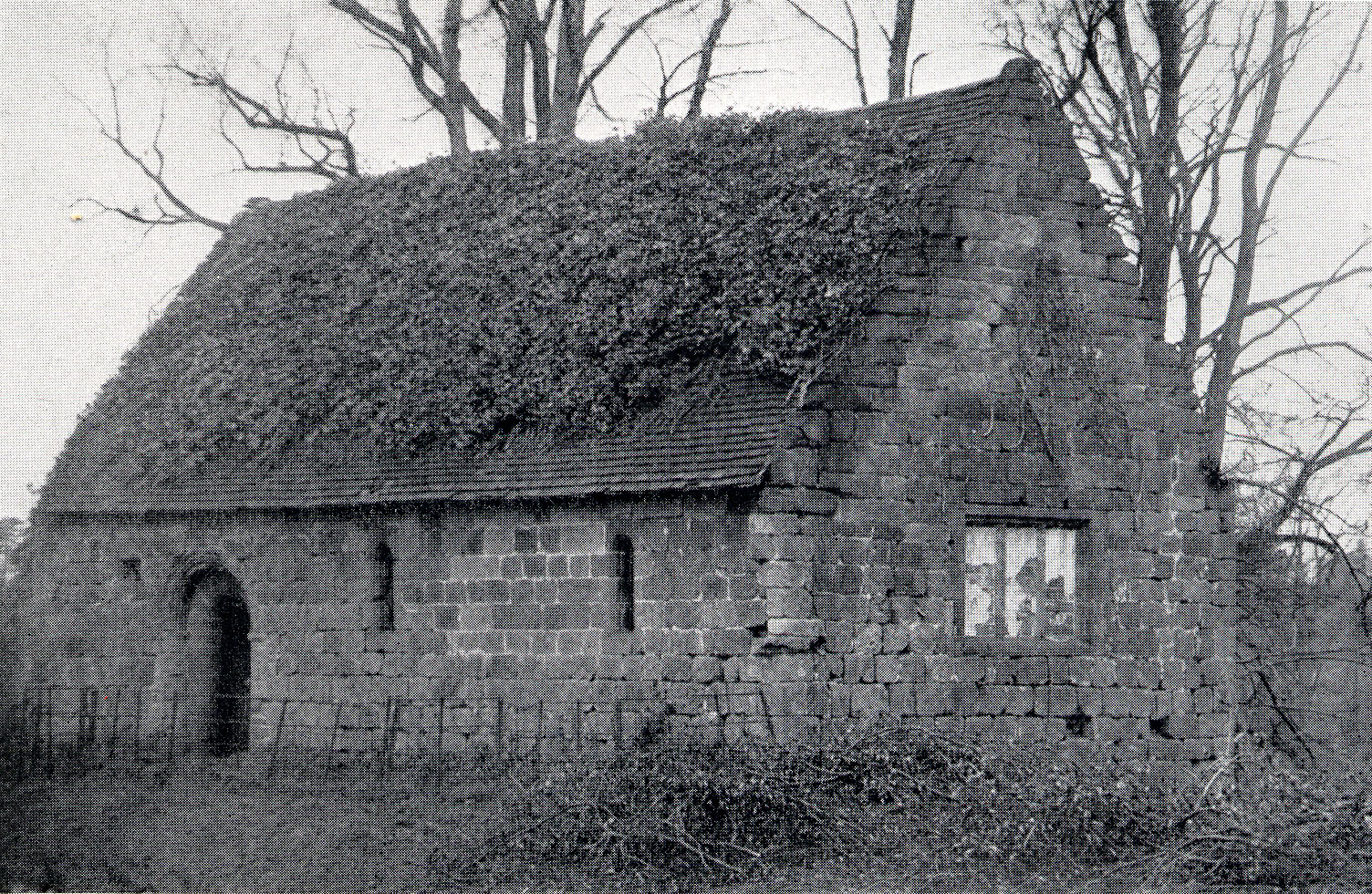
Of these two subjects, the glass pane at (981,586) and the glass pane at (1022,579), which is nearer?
the glass pane at (981,586)

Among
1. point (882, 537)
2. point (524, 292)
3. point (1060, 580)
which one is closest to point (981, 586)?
point (1060, 580)

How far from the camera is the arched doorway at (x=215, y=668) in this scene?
2019cm

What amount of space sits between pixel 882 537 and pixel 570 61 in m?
15.2

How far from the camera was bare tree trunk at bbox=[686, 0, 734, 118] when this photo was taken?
2861 cm

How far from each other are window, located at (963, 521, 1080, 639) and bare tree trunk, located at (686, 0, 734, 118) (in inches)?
557

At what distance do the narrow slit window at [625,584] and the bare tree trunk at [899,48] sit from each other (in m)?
12.8

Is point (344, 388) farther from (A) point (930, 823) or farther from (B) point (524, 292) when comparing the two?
(A) point (930, 823)

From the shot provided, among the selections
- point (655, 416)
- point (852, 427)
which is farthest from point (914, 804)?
point (655, 416)

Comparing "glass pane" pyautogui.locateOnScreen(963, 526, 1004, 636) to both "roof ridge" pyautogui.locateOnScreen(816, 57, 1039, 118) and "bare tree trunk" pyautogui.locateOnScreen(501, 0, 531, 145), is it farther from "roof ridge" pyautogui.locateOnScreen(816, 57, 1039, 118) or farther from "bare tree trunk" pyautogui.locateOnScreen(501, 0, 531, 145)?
"bare tree trunk" pyautogui.locateOnScreen(501, 0, 531, 145)

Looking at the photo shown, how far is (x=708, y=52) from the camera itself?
28688 mm

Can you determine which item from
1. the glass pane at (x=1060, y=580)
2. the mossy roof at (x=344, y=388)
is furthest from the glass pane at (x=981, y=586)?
the mossy roof at (x=344, y=388)

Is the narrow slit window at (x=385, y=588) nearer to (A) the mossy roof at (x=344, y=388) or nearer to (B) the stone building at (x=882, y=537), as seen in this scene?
(B) the stone building at (x=882, y=537)

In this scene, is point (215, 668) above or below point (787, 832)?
above

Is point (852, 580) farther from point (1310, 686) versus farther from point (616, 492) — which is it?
point (1310, 686)
